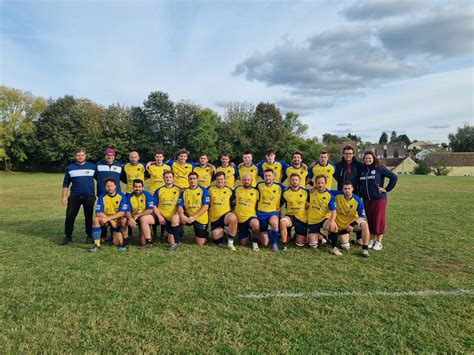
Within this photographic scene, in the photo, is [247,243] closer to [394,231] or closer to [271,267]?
[271,267]

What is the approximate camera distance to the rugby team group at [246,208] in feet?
19.7

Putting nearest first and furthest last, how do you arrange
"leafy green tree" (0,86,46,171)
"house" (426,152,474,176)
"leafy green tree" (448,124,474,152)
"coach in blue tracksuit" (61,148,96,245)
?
"coach in blue tracksuit" (61,148,96,245) → "leafy green tree" (0,86,46,171) → "house" (426,152,474,176) → "leafy green tree" (448,124,474,152)

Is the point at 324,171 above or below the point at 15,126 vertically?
below

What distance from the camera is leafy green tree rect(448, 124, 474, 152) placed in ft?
235

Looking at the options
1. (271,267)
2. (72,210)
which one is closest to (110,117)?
(72,210)

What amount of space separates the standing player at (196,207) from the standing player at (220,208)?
0.44 feet

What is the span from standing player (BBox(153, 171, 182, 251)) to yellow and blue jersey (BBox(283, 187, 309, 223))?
2204 millimetres

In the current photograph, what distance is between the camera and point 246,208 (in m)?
6.24

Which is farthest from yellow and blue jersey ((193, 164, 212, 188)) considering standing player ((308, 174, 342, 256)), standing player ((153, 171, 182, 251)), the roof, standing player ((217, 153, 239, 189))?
the roof

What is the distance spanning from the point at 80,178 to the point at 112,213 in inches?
43.6

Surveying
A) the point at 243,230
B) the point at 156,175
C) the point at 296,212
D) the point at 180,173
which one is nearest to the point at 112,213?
the point at 156,175

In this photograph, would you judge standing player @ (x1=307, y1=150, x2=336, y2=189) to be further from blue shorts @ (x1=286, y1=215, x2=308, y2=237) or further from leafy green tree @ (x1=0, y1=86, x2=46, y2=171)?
leafy green tree @ (x1=0, y1=86, x2=46, y2=171)

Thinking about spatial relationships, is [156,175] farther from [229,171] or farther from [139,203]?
[229,171]

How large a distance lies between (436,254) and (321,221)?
82.0 inches
